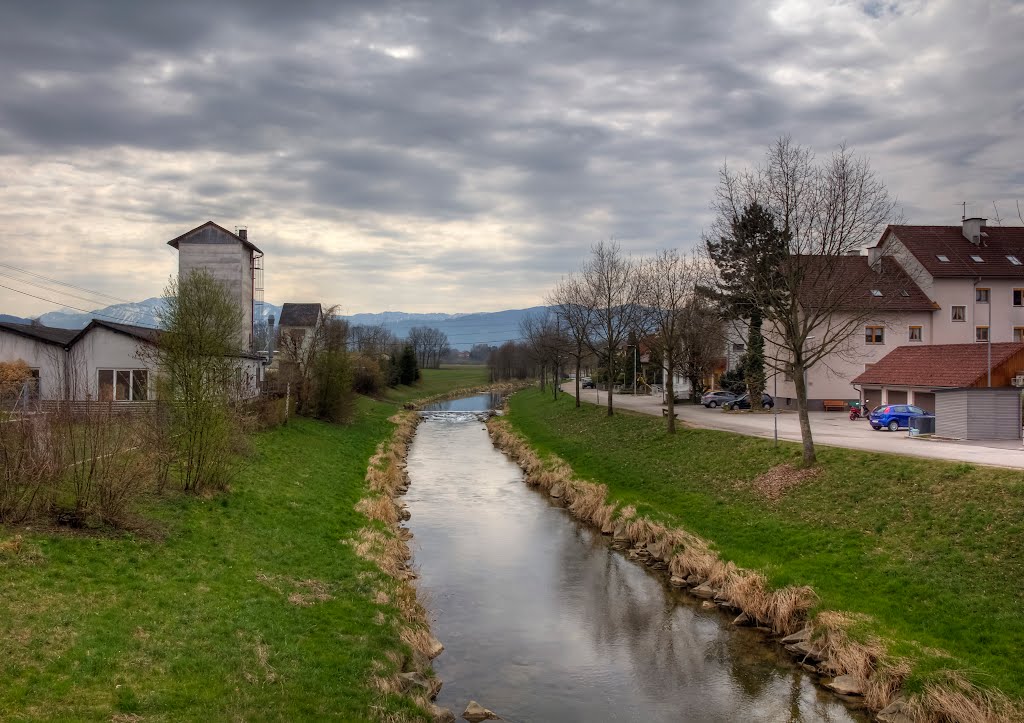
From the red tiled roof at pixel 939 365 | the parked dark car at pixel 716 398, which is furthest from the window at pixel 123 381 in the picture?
the red tiled roof at pixel 939 365

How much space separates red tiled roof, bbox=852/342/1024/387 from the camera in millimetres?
34469

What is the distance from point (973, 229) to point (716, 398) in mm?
21539

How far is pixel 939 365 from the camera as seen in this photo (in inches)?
1475

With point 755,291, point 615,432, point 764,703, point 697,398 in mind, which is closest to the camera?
point 764,703

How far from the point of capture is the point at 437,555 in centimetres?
2266

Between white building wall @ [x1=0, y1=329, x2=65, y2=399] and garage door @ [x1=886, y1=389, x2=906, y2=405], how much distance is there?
144ft

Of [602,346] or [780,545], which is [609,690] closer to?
[780,545]

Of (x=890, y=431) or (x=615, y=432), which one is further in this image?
(x=615, y=432)

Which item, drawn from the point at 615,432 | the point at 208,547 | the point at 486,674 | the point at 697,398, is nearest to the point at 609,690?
the point at 486,674

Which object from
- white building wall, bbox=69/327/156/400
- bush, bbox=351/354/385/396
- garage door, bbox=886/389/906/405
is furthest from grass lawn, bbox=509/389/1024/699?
bush, bbox=351/354/385/396

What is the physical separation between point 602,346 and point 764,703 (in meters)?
50.2

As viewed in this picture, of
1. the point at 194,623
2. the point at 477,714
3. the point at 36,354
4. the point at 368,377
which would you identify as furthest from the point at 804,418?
the point at 368,377

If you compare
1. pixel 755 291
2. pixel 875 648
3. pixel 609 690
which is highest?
pixel 755 291

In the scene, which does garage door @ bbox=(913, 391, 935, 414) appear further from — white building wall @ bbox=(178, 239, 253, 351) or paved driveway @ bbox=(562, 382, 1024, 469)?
white building wall @ bbox=(178, 239, 253, 351)
